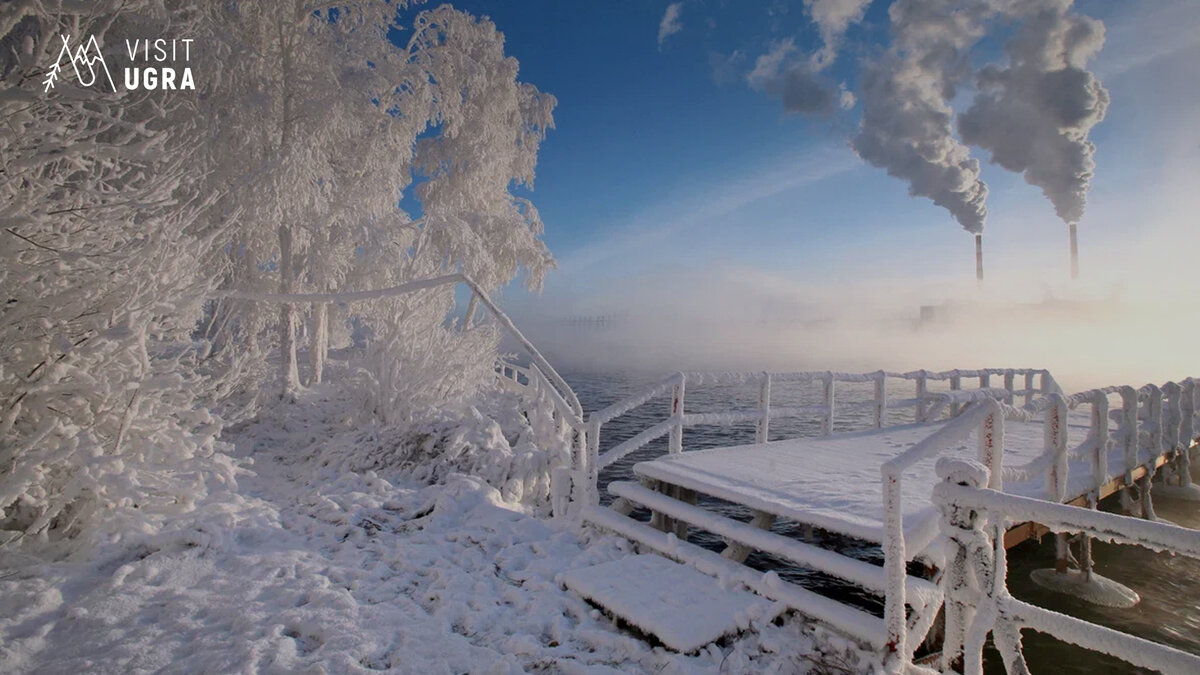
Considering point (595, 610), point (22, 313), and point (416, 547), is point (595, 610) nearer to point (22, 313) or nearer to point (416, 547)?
point (416, 547)

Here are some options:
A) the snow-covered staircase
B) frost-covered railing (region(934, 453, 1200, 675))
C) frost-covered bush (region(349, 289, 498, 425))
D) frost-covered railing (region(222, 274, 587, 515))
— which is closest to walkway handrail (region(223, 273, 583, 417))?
frost-covered railing (region(222, 274, 587, 515))

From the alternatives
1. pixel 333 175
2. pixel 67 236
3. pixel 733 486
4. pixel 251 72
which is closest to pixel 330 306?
pixel 333 175

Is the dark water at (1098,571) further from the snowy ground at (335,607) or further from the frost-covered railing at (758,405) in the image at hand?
the snowy ground at (335,607)

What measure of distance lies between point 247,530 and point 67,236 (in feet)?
9.14

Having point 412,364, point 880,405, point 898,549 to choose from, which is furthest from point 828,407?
point 412,364

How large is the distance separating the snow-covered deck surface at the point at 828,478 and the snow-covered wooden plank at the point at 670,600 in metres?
0.73

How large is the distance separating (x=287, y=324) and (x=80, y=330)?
22.0 feet

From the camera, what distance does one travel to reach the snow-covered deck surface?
406cm

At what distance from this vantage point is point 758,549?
4469 mm

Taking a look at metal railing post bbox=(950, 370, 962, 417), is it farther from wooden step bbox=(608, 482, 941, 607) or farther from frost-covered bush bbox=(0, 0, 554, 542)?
frost-covered bush bbox=(0, 0, 554, 542)

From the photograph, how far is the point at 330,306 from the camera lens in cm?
1562

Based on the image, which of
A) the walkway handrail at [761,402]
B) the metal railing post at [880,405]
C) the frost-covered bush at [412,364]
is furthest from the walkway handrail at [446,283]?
the metal railing post at [880,405]

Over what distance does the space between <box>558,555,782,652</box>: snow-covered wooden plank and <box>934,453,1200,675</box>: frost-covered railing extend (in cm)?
114

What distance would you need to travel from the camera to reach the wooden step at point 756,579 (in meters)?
3.44
